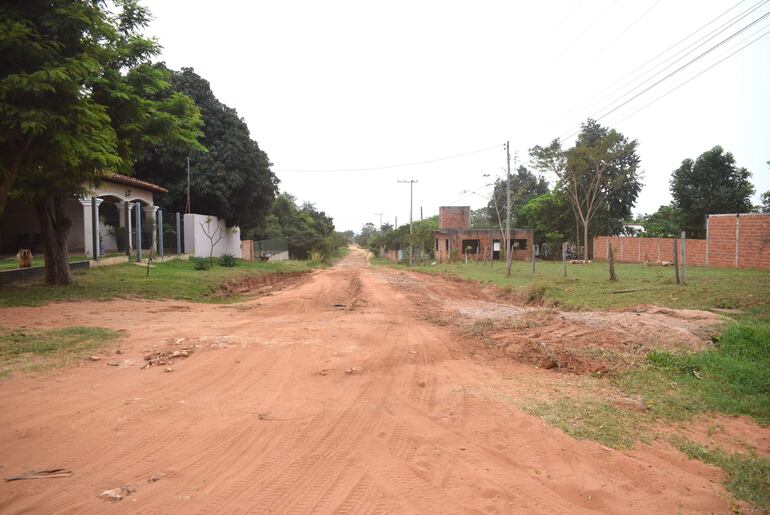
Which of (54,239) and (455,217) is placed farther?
(455,217)

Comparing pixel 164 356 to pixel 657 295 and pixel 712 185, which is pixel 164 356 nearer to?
pixel 657 295

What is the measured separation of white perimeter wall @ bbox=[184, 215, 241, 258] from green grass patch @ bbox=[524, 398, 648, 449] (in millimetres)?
23996

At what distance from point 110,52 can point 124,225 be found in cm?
1449

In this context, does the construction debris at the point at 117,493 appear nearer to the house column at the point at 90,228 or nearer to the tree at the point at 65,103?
the tree at the point at 65,103

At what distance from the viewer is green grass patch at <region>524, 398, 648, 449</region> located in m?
4.24

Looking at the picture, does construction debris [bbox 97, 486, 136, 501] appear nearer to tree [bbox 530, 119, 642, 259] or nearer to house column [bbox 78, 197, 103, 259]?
house column [bbox 78, 197, 103, 259]

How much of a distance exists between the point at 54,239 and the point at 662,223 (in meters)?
45.6

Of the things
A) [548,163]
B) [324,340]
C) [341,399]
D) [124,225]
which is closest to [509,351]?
[324,340]

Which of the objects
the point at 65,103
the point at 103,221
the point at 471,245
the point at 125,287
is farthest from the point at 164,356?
the point at 471,245

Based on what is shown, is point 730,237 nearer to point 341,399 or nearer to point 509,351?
point 509,351

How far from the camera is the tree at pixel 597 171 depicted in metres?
32.4

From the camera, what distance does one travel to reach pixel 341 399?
5.04 metres

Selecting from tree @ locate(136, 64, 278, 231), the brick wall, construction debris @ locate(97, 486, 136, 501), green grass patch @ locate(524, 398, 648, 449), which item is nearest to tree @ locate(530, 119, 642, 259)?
the brick wall

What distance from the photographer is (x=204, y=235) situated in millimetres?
28672
